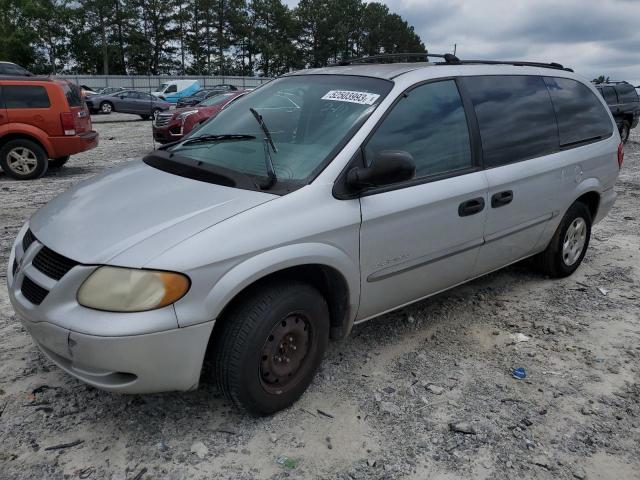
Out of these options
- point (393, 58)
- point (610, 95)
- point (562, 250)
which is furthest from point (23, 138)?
point (610, 95)

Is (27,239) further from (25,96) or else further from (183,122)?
(183,122)

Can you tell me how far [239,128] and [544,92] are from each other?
2.40 m

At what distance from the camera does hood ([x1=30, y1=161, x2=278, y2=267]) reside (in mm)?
2324

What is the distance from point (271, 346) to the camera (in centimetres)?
260

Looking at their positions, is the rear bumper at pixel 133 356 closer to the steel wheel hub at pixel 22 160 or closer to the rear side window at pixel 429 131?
the rear side window at pixel 429 131

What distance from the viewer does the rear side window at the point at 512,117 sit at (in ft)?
11.7

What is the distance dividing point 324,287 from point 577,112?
2.86 meters

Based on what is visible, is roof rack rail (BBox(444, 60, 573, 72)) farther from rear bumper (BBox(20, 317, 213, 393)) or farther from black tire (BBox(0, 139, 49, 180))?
black tire (BBox(0, 139, 49, 180))

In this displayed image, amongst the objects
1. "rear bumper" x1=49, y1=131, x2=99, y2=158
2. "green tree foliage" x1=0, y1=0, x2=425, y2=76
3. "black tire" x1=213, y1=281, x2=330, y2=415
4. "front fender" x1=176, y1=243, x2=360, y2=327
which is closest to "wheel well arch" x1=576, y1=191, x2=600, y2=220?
"front fender" x1=176, y1=243, x2=360, y2=327

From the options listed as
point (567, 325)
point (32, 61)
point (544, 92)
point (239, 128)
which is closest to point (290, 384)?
point (239, 128)

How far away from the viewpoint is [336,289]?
289 centimetres

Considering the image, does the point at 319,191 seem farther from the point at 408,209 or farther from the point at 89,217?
the point at 89,217

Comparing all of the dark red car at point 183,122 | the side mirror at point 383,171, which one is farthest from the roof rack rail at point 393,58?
the dark red car at point 183,122

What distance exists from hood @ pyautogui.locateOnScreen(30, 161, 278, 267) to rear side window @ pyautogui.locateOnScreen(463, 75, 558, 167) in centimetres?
174
